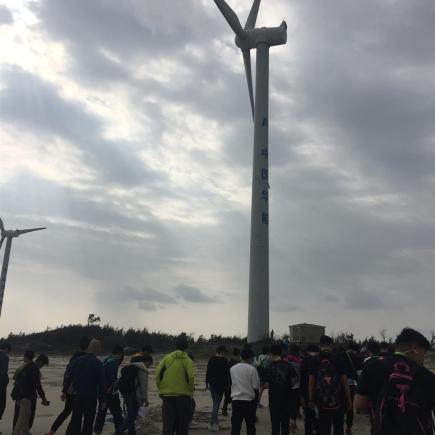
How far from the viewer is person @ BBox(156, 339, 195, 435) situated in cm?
820

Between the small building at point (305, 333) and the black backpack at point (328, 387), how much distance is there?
947 inches

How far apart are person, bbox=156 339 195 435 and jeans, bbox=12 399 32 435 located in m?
2.83

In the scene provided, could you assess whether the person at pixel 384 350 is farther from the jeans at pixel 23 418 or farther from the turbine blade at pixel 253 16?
the turbine blade at pixel 253 16

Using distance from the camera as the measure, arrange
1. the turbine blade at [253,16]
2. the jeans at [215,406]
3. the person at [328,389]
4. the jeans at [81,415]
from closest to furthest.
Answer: the person at [328,389]
the jeans at [81,415]
the jeans at [215,406]
the turbine blade at [253,16]

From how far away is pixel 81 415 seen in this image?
27.8 ft

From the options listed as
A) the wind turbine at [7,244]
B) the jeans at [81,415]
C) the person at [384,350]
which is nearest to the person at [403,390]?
the jeans at [81,415]

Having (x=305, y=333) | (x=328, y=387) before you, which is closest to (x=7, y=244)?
(x=305, y=333)

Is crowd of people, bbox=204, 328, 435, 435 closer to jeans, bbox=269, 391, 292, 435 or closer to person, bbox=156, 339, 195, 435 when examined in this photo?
jeans, bbox=269, 391, 292, 435

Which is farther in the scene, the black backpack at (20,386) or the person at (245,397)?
the black backpack at (20,386)

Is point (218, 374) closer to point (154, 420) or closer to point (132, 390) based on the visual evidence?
point (154, 420)

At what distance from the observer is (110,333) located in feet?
153

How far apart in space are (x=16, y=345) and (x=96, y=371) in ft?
134

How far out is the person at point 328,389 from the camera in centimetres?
768

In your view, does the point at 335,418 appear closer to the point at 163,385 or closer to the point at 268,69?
the point at 163,385
